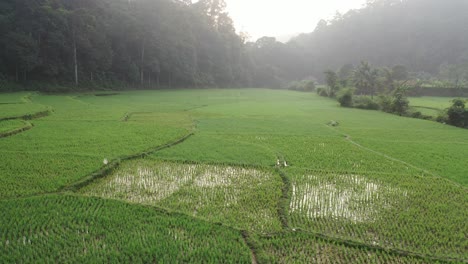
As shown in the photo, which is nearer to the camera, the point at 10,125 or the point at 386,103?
the point at 10,125

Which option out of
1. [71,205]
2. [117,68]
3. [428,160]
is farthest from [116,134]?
[117,68]

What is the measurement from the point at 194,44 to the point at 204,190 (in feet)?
156

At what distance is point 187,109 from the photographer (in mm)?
22406

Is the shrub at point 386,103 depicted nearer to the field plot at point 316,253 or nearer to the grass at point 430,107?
the grass at point 430,107

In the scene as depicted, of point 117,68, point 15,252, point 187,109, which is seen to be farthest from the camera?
point 117,68

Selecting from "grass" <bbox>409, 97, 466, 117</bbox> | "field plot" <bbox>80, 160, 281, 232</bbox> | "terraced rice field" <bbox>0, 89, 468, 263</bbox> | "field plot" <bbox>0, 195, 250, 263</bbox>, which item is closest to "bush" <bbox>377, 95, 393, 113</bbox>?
"grass" <bbox>409, 97, 466, 117</bbox>

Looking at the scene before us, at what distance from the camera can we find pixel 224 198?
6855 millimetres

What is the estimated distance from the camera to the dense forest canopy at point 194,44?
89.7 feet

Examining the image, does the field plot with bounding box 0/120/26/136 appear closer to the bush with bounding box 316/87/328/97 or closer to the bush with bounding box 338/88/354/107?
the bush with bounding box 338/88/354/107

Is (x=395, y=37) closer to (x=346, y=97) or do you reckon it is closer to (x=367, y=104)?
(x=346, y=97)

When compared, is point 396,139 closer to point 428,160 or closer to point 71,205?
point 428,160

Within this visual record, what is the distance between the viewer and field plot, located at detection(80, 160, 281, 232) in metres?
6.05

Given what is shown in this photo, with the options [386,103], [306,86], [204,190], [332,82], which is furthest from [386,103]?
[306,86]

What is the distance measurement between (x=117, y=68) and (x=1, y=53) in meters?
13.8
